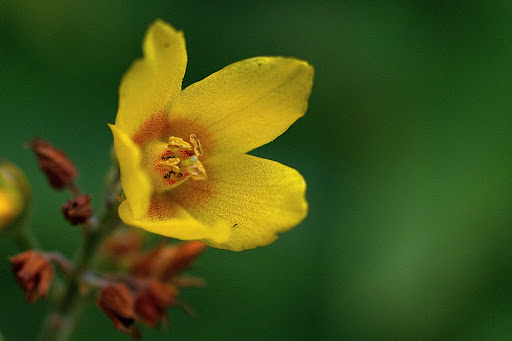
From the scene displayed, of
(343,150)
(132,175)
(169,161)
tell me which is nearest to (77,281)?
(169,161)

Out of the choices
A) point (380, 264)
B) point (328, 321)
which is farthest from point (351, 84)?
point (328, 321)

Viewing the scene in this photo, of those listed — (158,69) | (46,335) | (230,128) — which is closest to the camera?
(158,69)

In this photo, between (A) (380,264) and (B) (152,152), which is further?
(A) (380,264)

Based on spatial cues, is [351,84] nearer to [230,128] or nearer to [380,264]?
[380,264]

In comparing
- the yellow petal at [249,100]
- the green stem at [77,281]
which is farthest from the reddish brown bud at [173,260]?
the yellow petal at [249,100]

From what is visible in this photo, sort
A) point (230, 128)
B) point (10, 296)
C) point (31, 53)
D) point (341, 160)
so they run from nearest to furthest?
point (230, 128) < point (10, 296) < point (31, 53) < point (341, 160)

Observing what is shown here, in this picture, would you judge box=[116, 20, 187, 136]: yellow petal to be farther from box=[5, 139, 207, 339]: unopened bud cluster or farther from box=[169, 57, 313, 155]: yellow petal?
box=[5, 139, 207, 339]: unopened bud cluster

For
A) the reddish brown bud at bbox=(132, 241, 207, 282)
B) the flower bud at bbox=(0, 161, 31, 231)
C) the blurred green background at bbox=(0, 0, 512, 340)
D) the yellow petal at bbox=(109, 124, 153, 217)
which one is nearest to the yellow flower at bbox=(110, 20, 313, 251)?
the yellow petal at bbox=(109, 124, 153, 217)

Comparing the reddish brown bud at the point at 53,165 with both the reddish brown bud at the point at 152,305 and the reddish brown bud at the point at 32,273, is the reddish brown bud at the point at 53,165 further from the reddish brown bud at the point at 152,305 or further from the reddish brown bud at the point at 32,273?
the reddish brown bud at the point at 152,305
